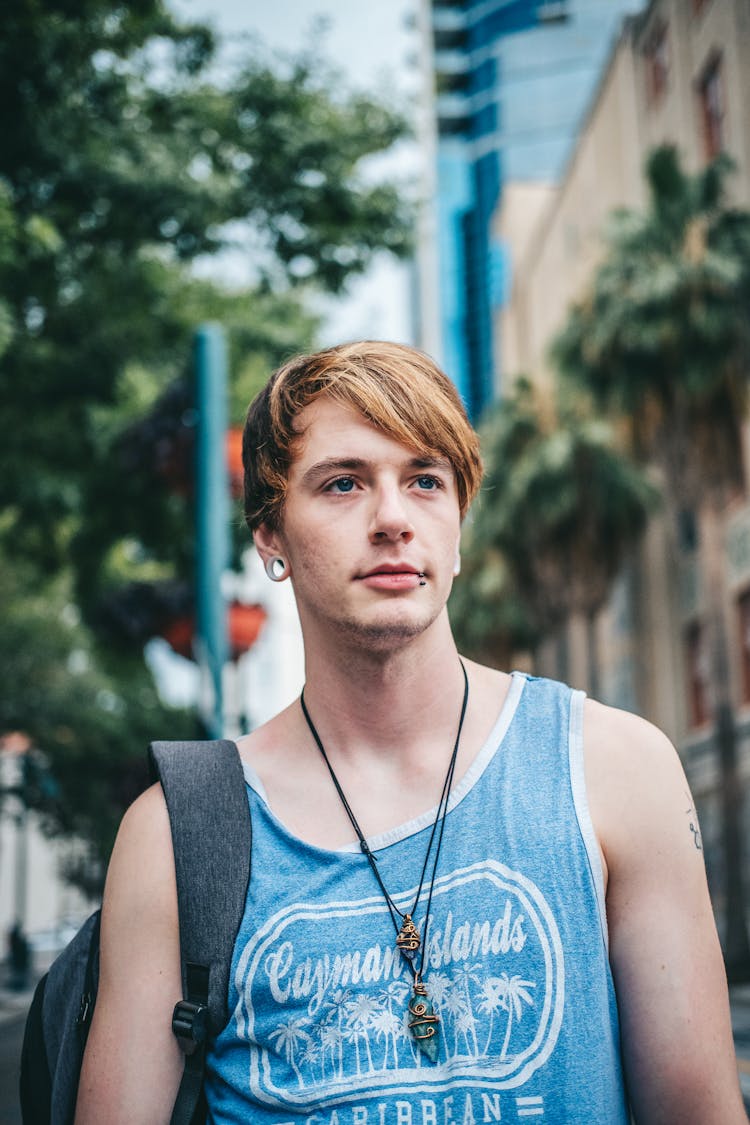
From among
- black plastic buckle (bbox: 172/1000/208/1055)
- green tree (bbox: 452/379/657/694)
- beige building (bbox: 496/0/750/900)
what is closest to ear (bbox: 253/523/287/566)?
black plastic buckle (bbox: 172/1000/208/1055)

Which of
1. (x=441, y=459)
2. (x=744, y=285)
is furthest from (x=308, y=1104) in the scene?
(x=744, y=285)

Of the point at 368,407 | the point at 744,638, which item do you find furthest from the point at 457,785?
the point at 744,638

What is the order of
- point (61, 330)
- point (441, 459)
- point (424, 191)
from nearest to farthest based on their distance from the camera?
1. point (441, 459)
2. point (61, 330)
3. point (424, 191)

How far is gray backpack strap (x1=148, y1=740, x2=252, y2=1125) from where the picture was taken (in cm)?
170

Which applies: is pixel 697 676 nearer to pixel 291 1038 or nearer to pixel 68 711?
pixel 68 711

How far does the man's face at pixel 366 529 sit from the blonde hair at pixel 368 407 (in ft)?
0.08

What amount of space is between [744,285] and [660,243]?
1.73m

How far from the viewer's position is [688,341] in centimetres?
1889

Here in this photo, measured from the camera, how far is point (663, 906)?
1.69 meters

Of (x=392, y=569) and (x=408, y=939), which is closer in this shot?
(x=408, y=939)

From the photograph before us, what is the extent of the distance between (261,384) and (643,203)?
71.1 feet

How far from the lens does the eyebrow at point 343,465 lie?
6.14 feet

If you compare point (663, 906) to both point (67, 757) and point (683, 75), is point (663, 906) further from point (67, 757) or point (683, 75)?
point (683, 75)

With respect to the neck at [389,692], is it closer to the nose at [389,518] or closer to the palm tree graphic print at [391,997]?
the nose at [389,518]
